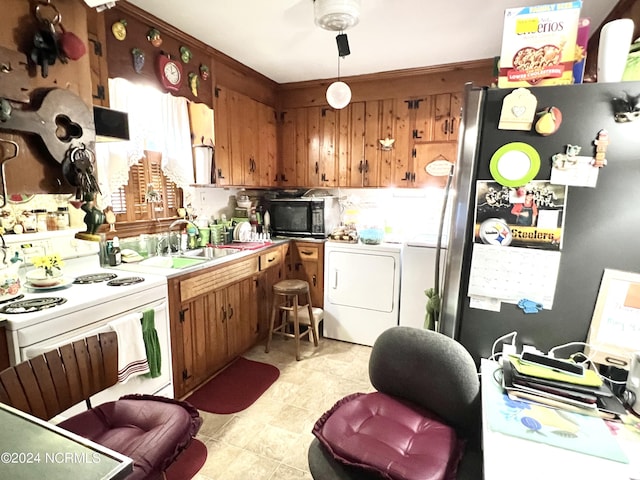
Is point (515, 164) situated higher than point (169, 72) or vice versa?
point (169, 72)

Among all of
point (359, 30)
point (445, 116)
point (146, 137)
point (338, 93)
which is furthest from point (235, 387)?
point (445, 116)

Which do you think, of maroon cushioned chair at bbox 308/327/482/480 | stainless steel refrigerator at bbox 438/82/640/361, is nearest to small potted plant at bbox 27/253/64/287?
maroon cushioned chair at bbox 308/327/482/480

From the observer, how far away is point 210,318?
2.64 m

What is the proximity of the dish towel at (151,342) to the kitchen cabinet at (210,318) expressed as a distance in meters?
0.24

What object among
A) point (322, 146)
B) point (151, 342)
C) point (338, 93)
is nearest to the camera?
point (151, 342)

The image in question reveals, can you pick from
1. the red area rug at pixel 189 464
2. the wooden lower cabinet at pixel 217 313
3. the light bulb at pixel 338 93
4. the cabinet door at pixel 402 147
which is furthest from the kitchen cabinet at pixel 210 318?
the cabinet door at pixel 402 147

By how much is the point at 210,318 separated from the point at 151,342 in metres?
0.65

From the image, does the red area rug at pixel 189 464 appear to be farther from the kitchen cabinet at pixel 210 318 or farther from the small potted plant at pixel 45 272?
the small potted plant at pixel 45 272

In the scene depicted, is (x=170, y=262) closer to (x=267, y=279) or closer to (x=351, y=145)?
(x=267, y=279)

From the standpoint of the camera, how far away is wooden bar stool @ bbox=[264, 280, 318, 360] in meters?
3.16

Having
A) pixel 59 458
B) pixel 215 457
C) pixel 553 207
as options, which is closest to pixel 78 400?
pixel 59 458

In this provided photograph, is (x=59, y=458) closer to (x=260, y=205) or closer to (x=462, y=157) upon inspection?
(x=462, y=157)

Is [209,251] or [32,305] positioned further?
[209,251]

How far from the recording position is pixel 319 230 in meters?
3.62
